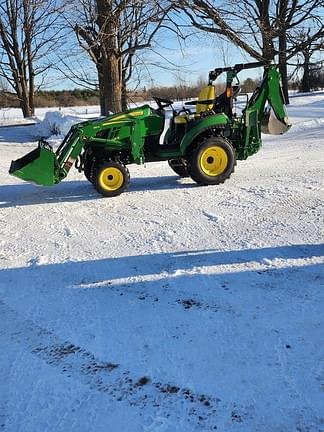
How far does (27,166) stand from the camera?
6.54 meters

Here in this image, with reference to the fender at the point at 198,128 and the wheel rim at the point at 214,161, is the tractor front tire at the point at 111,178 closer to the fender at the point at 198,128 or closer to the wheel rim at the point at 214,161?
the fender at the point at 198,128

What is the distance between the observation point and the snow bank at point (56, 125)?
52.6ft

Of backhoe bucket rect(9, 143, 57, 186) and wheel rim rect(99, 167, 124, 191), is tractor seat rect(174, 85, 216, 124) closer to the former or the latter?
wheel rim rect(99, 167, 124, 191)

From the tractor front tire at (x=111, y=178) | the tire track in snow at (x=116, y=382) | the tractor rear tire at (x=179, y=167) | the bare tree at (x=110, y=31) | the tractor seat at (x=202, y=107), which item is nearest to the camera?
the tire track in snow at (x=116, y=382)

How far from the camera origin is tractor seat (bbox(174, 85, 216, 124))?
7.30 meters

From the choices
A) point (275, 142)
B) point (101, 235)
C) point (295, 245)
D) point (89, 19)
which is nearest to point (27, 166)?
point (101, 235)

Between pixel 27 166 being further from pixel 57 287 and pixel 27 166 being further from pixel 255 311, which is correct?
pixel 255 311

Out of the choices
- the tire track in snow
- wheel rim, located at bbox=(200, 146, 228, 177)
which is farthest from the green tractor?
the tire track in snow

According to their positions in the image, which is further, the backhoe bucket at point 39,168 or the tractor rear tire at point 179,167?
the tractor rear tire at point 179,167

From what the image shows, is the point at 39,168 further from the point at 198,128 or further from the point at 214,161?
the point at 214,161

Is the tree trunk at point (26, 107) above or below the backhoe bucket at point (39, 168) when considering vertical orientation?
above

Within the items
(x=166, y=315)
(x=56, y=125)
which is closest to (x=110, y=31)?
(x=56, y=125)

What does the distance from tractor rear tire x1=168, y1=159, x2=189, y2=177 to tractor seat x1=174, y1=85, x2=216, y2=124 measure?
2.01ft

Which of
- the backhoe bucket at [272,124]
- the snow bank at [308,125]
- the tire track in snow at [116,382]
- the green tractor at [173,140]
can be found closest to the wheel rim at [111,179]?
the green tractor at [173,140]
